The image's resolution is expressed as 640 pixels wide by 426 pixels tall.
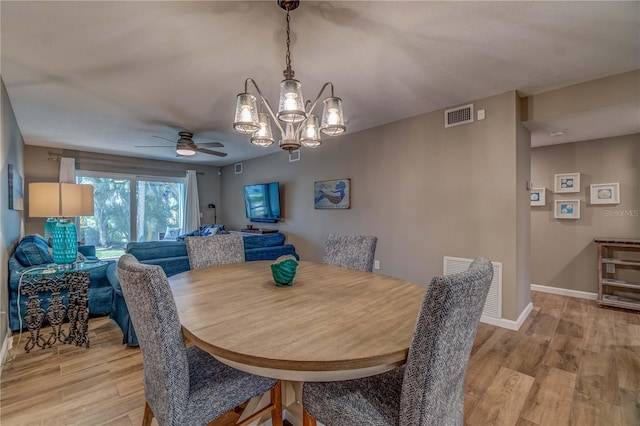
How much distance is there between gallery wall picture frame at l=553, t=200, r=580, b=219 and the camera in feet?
13.0

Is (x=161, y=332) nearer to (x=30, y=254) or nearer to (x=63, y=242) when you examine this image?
(x=63, y=242)

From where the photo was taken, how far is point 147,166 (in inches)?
243

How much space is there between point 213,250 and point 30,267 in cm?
218

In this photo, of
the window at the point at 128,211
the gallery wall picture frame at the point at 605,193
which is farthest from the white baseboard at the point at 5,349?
the gallery wall picture frame at the point at 605,193

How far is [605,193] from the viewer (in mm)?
3721

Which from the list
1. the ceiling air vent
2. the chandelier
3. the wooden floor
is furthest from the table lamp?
the ceiling air vent

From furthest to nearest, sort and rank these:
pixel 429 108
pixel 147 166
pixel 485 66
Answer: pixel 147 166
pixel 429 108
pixel 485 66

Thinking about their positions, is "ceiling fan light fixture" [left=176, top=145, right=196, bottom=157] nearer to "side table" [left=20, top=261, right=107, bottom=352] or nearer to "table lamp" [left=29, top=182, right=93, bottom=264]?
"table lamp" [left=29, top=182, right=93, bottom=264]

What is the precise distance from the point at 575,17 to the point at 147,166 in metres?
6.98

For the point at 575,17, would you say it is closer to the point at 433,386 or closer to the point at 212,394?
the point at 433,386

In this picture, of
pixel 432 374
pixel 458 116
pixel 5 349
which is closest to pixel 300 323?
pixel 432 374

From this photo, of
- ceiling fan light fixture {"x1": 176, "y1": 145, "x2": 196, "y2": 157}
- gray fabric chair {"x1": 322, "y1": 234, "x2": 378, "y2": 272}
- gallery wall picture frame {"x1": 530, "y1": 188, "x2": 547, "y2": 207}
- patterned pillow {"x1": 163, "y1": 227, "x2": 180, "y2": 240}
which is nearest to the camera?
gray fabric chair {"x1": 322, "y1": 234, "x2": 378, "y2": 272}

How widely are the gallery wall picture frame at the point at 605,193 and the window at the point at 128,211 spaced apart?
7.53 meters

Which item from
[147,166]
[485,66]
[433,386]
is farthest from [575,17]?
[147,166]
